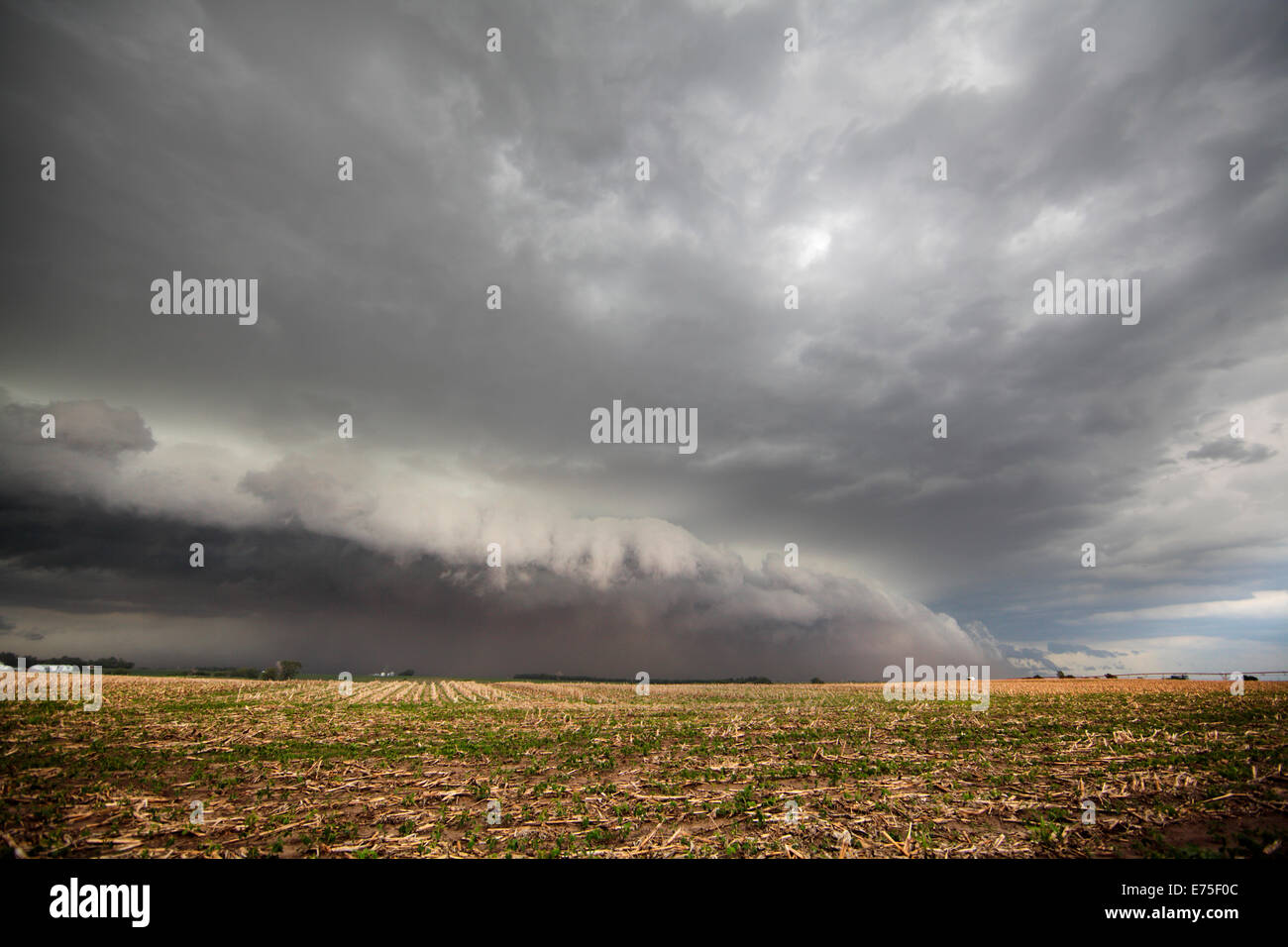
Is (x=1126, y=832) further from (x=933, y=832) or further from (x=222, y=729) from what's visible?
(x=222, y=729)

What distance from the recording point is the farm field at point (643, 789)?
10.6 meters

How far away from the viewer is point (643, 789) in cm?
1437

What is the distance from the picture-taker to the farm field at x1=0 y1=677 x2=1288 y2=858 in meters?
10.6

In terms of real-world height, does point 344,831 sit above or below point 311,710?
above

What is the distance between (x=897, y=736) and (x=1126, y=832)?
40.4 ft

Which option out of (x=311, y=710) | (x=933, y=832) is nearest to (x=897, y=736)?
(x=933, y=832)
